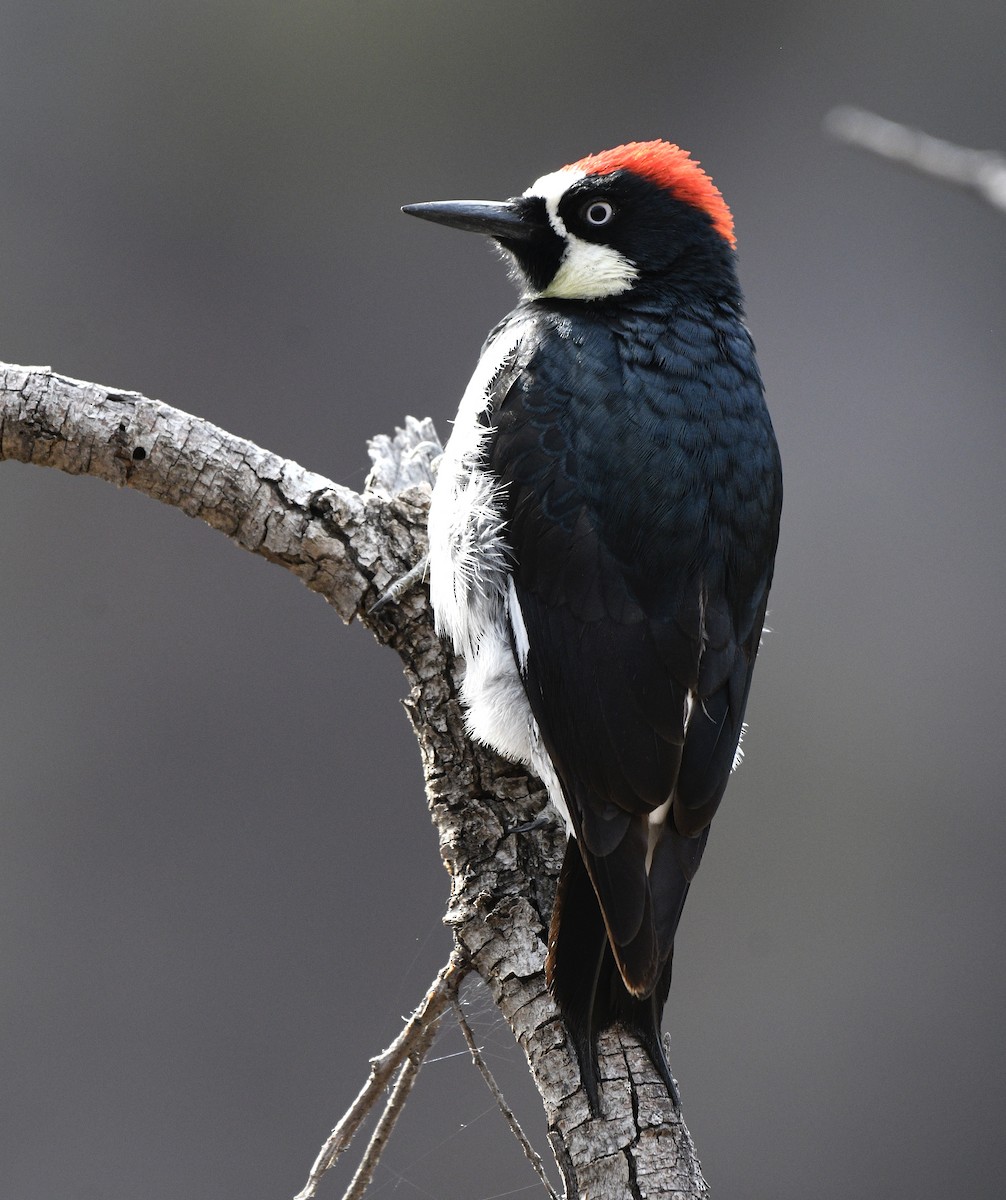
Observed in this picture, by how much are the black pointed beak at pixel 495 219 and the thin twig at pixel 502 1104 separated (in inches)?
58.7

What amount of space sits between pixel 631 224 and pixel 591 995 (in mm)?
1472

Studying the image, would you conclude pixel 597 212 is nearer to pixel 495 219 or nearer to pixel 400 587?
pixel 495 219

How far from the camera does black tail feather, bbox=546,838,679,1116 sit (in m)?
1.79

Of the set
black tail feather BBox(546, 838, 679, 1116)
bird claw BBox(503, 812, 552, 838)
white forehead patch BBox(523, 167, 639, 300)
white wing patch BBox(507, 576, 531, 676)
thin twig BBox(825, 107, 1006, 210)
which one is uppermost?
white forehead patch BBox(523, 167, 639, 300)

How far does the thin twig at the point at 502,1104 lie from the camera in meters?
1.78

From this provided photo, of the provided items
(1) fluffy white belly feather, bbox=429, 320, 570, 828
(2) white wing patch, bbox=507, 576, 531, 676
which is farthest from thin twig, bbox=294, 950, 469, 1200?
(2) white wing patch, bbox=507, 576, 531, 676

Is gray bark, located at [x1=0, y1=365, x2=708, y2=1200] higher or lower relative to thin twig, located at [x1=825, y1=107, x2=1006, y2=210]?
lower

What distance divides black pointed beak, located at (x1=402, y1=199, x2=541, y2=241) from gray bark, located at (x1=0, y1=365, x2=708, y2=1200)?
1.99 ft

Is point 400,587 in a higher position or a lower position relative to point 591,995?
higher

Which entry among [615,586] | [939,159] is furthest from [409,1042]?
[939,159]

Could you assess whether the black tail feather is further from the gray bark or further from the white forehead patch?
the white forehead patch

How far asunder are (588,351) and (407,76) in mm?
3787

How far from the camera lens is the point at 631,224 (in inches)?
98.2

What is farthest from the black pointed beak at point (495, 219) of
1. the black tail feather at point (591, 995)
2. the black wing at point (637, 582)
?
the black tail feather at point (591, 995)
